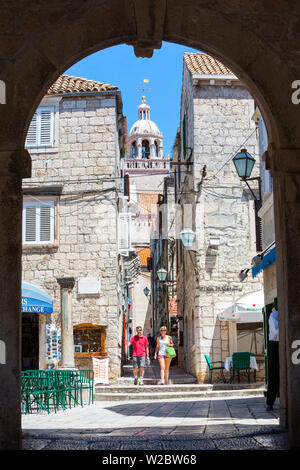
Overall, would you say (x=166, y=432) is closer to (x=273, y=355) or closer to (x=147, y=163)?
(x=273, y=355)

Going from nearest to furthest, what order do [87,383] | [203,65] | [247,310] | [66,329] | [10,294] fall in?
[10,294] < [87,383] < [66,329] < [247,310] < [203,65]

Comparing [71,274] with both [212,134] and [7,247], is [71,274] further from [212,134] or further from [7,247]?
[7,247]

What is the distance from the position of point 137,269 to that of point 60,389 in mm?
19985

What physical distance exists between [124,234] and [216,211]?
321 cm

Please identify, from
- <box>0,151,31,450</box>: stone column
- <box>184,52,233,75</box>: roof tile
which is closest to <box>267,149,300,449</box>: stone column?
<box>0,151,31,450</box>: stone column

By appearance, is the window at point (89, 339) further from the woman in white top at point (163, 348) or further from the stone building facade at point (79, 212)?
the woman in white top at point (163, 348)

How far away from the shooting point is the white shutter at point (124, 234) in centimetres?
2148

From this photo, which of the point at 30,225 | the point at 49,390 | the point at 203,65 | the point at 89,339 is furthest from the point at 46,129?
the point at 49,390

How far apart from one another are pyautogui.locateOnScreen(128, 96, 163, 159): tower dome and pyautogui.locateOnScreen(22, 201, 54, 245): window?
82.4 m

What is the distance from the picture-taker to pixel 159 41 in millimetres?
5812

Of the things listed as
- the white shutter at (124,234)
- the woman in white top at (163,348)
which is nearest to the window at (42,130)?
the white shutter at (124,234)

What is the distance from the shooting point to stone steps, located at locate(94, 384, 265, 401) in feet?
47.5

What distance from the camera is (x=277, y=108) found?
5.46 metres

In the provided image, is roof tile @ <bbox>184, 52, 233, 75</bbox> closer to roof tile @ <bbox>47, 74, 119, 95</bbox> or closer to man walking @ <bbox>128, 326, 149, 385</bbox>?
roof tile @ <bbox>47, 74, 119, 95</bbox>
